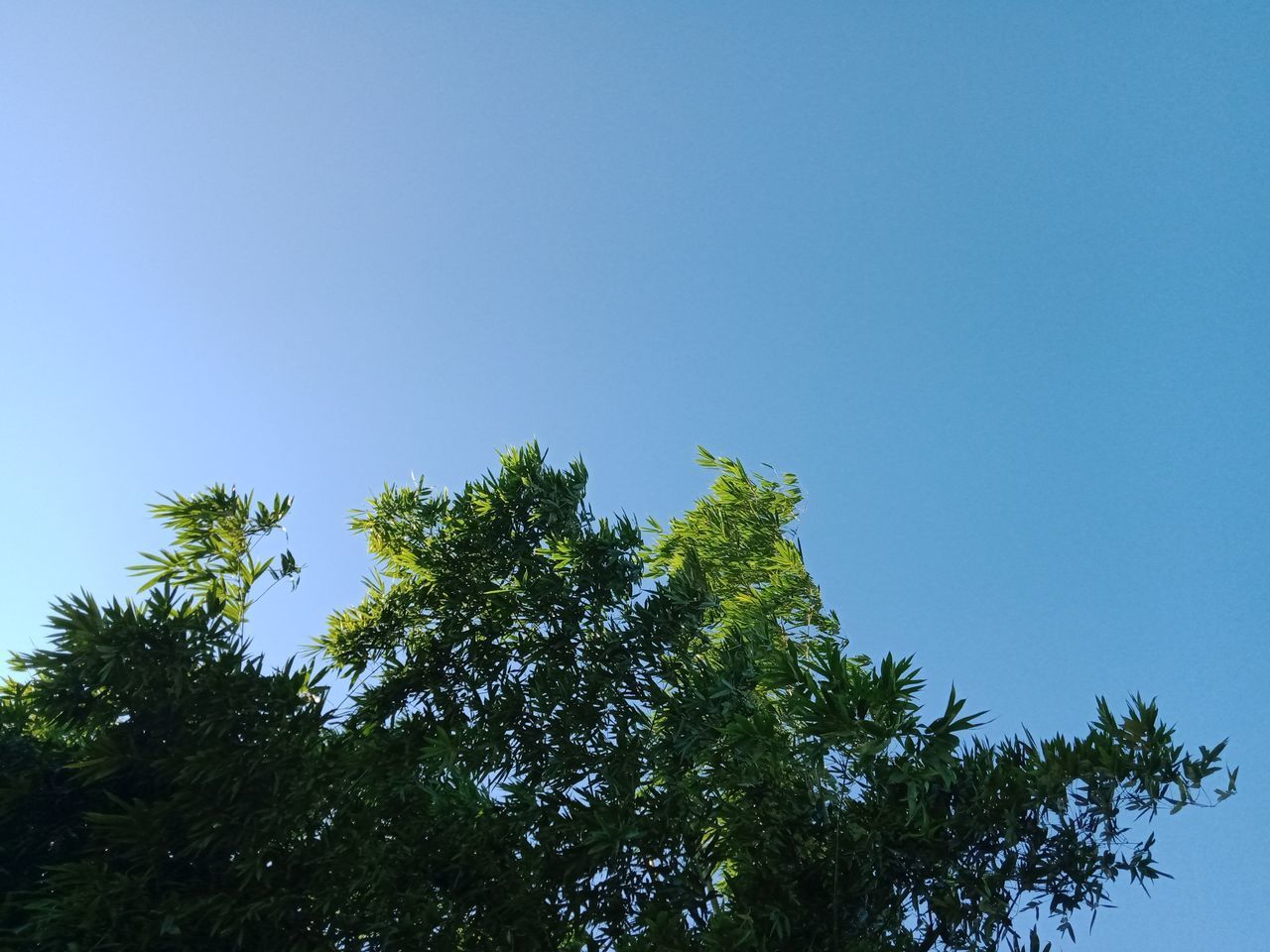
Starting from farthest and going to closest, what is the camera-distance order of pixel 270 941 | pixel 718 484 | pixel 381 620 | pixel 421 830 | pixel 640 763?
pixel 718 484
pixel 381 620
pixel 640 763
pixel 421 830
pixel 270 941

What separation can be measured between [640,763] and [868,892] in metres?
1.68

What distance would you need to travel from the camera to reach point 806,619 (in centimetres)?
779

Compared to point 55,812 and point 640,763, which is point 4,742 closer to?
point 55,812

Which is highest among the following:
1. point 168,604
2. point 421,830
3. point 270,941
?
point 168,604

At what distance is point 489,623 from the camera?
7469mm

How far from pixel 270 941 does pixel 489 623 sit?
2.95m

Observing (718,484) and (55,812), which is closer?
(55,812)

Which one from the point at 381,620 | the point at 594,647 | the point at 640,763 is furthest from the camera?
the point at 381,620

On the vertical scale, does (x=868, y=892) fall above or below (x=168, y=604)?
below

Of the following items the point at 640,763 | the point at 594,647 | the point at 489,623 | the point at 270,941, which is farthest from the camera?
the point at 489,623

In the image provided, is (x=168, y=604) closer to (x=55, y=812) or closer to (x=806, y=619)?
(x=55, y=812)

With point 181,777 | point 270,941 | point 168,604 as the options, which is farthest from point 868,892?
point 168,604

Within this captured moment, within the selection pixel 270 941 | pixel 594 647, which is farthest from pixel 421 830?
pixel 594 647

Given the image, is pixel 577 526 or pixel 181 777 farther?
pixel 577 526
